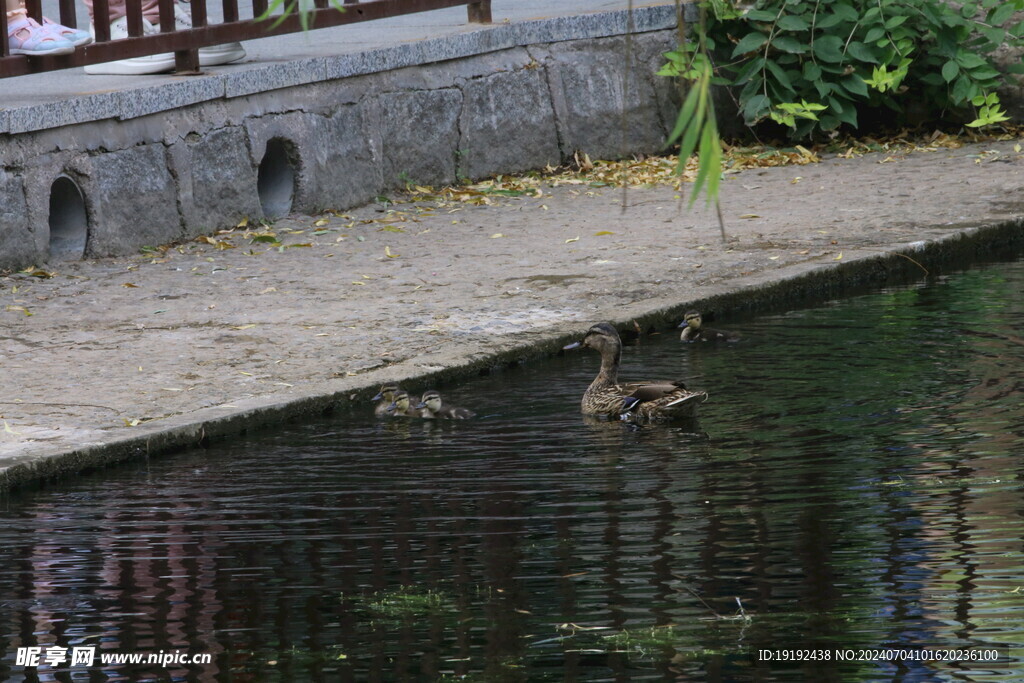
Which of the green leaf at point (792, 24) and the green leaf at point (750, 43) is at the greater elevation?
the green leaf at point (792, 24)

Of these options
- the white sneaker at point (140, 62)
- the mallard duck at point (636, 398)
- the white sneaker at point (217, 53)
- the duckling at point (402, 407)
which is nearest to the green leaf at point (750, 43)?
the white sneaker at point (217, 53)

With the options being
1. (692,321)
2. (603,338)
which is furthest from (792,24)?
(603,338)

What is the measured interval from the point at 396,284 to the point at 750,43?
5.41m

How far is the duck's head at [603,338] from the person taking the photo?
7742mm

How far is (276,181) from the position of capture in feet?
39.5

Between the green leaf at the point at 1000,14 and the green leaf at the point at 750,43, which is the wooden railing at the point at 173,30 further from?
the green leaf at the point at 1000,14

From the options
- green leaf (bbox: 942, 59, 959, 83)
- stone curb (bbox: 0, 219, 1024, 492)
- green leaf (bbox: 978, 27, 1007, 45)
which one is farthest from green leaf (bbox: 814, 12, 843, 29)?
stone curb (bbox: 0, 219, 1024, 492)

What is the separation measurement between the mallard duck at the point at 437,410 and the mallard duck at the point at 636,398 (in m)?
0.56

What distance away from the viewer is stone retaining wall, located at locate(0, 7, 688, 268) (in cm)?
1026

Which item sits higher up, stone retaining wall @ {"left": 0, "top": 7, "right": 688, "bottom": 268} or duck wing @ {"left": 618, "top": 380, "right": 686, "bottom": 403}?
stone retaining wall @ {"left": 0, "top": 7, "right": 688, "bottom": 268}

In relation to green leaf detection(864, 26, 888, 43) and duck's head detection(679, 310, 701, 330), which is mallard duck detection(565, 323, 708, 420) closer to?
duck's head detection(679, 310, 701, 330)

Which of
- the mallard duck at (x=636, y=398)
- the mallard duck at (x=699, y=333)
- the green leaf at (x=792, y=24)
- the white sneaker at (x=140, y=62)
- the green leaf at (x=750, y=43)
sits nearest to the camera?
the mallard duck at (x=636, y=398)

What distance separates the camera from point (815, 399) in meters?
7.25

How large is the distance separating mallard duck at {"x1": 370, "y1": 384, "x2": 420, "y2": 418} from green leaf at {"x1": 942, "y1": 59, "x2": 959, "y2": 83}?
7.66 metres
